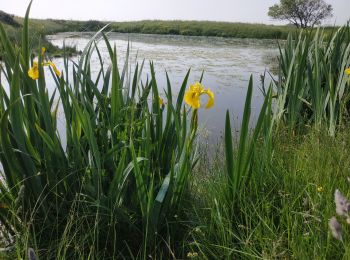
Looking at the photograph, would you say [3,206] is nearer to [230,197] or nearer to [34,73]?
[34,73]

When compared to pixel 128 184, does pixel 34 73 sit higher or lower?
higher

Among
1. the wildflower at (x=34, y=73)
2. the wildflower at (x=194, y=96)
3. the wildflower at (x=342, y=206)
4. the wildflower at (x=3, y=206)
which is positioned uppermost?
the wildflower at (x=34, y=73)

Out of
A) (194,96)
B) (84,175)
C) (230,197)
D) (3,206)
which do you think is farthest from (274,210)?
(3,206)

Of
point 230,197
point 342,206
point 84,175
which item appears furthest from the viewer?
point 230,197

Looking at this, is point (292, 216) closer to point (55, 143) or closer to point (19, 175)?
point (55, 143)

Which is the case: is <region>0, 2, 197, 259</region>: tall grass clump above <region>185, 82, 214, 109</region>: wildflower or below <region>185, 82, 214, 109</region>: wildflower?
below

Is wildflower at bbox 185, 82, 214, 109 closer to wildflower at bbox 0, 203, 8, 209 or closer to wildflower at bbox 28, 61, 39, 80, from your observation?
wildflower at bbox 28, 61, 39, 80

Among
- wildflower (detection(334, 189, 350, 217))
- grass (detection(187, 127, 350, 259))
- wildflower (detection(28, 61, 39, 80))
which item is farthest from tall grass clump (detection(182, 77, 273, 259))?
wildflower (detection(28, 61, 39, 80))

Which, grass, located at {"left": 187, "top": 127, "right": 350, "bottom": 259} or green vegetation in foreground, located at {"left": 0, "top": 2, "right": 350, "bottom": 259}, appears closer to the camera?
grass, located at {"left": 187, "top": 127, "right": 350, "bottom": 259}

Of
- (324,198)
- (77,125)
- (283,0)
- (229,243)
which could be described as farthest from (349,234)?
(283,0)

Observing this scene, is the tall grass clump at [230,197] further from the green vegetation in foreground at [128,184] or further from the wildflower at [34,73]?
the wildflower at [34,73]

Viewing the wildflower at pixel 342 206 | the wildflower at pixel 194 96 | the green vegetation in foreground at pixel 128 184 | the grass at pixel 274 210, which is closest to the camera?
the wildflower at pixel 342 206


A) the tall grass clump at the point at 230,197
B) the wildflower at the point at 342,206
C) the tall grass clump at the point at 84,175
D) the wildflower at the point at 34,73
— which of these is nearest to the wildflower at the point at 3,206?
the tall grass clump at the point at 84,175

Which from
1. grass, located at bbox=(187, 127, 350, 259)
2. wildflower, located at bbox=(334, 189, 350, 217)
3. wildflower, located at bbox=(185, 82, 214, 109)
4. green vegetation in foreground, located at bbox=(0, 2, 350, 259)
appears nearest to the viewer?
wildflower, located at bbox=(334, 189, 350, 217)
